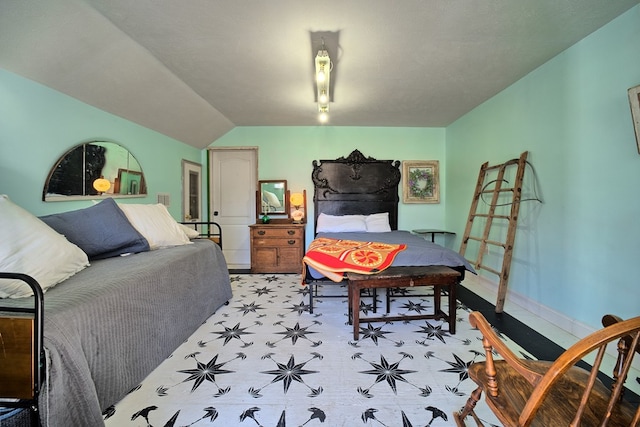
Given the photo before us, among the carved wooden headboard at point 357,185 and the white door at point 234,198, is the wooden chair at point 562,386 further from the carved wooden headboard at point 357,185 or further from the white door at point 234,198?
the white door at point 234,198

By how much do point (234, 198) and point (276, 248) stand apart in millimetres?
1385

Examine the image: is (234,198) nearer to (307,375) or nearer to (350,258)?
(350,258)

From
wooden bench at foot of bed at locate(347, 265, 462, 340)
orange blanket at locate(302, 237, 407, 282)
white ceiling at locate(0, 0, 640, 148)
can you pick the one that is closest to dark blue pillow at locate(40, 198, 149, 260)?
white ceiling at locate(0, 0, 640, 148)

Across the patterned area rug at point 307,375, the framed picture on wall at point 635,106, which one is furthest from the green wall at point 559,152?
the patterned area rug at point 307,375

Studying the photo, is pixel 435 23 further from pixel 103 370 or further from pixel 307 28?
pixel 103 370

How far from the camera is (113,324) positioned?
1.50 meters

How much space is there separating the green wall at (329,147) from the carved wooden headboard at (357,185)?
0.15 m

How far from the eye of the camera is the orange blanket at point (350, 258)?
2.45 m

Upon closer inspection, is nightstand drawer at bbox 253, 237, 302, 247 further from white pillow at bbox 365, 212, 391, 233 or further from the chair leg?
the chair leg

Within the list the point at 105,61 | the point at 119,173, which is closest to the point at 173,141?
the point at 119,173

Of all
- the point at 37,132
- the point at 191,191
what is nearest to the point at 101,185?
the point at 37,132

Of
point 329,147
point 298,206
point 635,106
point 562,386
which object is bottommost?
point 562,386

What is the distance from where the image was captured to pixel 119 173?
9.71 feet

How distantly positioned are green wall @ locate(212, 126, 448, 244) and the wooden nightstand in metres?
0.60
